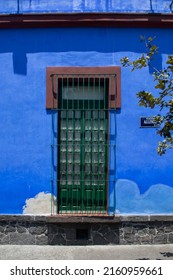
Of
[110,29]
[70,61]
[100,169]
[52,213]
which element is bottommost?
[52,213]

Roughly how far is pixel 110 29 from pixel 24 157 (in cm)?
301

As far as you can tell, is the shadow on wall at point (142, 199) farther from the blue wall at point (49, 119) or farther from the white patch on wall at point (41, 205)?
the white patch on wall at point (41, 205)

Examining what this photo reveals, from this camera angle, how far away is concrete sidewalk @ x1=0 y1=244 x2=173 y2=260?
7.55 metres

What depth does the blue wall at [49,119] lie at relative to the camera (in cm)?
855

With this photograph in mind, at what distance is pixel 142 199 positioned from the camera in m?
8.55

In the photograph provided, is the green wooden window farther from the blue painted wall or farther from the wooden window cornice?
the blue painted wall

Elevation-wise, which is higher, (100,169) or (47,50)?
(47,50)

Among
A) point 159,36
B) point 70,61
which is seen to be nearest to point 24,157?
Answer: point 70,61

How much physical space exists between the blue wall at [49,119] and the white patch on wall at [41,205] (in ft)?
0.34

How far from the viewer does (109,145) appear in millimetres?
8578

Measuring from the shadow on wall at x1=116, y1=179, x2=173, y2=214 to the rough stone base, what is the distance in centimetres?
16

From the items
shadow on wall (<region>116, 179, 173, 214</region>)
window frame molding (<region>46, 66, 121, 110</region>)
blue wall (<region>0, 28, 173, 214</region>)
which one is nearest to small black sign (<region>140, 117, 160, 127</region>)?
blue wall (<region>0, 28, 173, 214</region>)

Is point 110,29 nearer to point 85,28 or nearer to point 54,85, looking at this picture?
point 85,28

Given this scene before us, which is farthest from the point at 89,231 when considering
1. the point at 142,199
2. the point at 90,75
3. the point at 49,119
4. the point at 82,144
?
the point at 90,75
